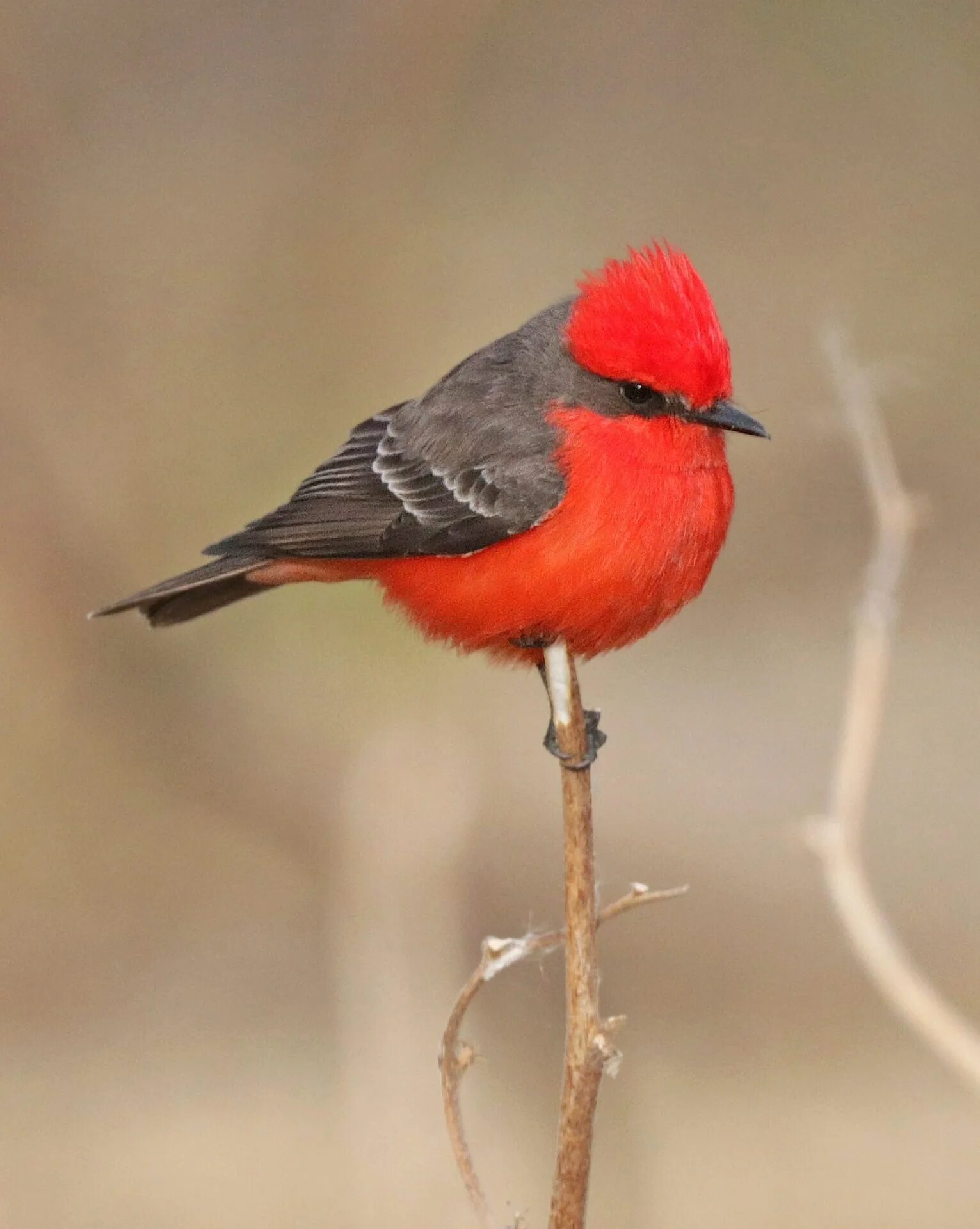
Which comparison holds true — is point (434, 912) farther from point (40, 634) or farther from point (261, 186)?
point (261, 186)

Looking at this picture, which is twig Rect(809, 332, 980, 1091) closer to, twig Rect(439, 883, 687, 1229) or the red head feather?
twig Rect(439, 883, 687, 1229)

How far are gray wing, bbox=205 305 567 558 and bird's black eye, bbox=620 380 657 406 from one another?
0.20 meters

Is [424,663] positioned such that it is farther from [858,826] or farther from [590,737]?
[858,826]

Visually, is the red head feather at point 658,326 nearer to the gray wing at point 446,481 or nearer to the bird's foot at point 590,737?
the gray wing at point 446,481

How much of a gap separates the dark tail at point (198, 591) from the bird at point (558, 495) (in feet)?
0.04

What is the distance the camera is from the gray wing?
12.9 ft

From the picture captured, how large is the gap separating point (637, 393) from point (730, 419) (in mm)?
272

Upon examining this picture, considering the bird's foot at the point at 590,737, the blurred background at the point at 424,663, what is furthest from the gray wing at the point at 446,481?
the blurred background at the point at 424,663

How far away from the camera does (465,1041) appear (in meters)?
2.45

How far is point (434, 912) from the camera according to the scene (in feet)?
15.5

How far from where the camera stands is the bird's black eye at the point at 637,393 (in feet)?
12.5

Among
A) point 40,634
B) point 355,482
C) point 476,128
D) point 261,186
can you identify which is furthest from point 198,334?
point 355,482

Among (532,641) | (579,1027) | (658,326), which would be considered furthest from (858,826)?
(658,326)

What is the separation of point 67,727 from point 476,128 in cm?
339
